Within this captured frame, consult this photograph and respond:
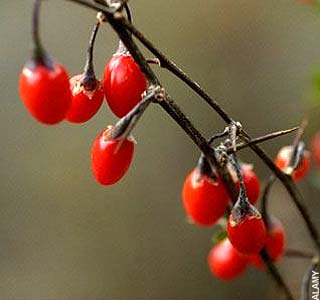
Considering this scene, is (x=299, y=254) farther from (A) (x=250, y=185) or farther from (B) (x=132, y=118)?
(B) (x=132, y=118)

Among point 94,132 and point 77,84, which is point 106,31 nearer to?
point 94,132

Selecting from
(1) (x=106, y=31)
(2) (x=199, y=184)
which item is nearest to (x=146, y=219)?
(1) (x=106, y=31)

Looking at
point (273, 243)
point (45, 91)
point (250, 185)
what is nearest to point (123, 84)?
point (45, 91)

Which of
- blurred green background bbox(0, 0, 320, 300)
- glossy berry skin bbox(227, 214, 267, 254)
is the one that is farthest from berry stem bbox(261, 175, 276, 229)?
blurred green background bbox(0, 0, 320, 300)

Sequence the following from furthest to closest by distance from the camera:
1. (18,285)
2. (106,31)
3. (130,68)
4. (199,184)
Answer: (106,31), (18,285), (199,184), (130,68)

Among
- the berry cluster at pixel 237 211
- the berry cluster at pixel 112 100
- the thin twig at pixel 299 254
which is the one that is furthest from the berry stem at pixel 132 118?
the thin twig at pixel 299 254

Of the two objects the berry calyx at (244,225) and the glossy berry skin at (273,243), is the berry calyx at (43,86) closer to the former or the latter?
the berry calyx at (244,225)

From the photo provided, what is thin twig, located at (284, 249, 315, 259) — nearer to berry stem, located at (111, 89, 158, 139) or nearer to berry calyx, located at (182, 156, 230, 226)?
berry calyx, located at (182, 156, 230, 226)
